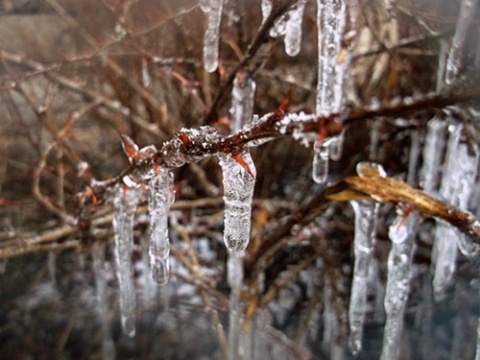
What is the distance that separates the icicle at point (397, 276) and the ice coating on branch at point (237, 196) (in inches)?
13.2

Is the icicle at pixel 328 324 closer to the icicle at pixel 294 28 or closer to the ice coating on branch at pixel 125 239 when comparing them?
the ice coating on branch at pixel 125 239

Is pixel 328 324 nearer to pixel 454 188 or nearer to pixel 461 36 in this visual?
pixel 454 188

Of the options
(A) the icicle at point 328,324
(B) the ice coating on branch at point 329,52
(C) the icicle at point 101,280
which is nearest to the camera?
(B) the ice coating on branch at point 329,52

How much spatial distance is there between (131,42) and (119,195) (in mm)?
946

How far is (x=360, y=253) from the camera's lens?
58.7 inches

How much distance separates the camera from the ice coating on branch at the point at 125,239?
1.34 metres

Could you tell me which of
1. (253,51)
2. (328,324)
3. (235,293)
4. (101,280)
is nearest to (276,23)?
(253,51)

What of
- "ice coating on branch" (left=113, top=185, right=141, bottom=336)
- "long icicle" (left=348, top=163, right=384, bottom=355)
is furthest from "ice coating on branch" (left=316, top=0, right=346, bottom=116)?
"ice coating on branch" (left=113, top=185, right=141, bottom=336)

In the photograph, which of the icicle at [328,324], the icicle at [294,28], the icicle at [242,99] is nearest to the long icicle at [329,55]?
the icicle at [294,28]

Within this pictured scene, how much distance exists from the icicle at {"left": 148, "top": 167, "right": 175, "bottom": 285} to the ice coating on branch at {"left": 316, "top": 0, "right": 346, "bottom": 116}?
0.36 m

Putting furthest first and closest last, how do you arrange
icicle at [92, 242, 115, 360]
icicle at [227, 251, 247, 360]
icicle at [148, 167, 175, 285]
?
icicle at [92, 242, 115, 360], icicle at [227, 251, 247, 360], icicle at [148, 167, 175, 285]

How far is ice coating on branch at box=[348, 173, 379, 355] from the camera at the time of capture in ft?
4.44

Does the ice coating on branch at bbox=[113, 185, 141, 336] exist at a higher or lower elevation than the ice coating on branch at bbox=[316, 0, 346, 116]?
lower

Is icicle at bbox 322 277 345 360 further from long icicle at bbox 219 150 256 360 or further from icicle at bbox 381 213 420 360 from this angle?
long icicle at bbox 219 150 256 360
